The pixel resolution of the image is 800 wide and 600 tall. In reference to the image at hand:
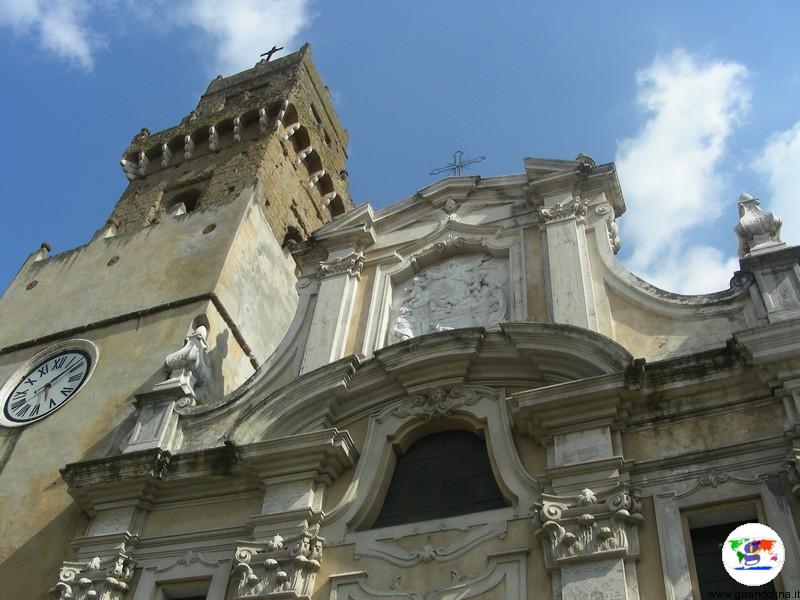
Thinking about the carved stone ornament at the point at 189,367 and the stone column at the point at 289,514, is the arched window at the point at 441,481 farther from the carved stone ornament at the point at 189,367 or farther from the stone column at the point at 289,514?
the carved stone ornament at the point at 189,367

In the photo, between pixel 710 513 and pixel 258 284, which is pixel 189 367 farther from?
pixel 710 513

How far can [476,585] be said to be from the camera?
28.8 feet

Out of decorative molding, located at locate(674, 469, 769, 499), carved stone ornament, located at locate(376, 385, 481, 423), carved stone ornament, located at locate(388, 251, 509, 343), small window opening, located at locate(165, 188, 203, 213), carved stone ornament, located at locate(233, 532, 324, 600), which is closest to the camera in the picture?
decorative molding, located at locate(674, 469, 769, 499)

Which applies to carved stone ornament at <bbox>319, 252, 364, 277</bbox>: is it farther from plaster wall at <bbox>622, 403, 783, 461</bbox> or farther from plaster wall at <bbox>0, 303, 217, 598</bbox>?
plaster wall at <bbox>622, 403, 783, 461</bbox>

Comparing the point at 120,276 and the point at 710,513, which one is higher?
the point at 120,276

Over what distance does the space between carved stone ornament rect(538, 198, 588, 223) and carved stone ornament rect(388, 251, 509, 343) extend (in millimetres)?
798

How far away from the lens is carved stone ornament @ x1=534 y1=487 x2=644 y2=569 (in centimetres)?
834

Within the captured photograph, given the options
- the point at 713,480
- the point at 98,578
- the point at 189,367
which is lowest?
the point at 98,578

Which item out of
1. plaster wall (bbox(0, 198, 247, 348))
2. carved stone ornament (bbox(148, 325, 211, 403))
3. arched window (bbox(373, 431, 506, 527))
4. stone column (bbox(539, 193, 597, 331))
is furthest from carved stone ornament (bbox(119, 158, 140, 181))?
arched window (bbox(373, 431, 506, 527))

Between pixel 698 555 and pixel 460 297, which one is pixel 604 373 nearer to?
pixel 698 555

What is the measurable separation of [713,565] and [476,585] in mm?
2161

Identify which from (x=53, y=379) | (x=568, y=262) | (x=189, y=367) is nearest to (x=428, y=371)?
(x=568, y=262)

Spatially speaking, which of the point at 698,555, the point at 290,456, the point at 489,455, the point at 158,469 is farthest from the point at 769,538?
the point at 158,469

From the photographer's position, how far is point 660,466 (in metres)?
8.98
